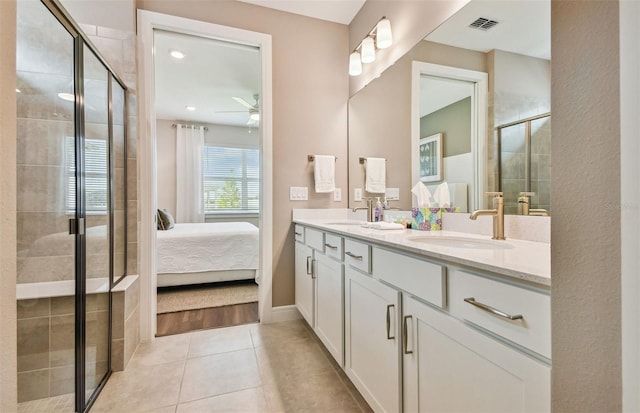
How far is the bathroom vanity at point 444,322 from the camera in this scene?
2.07 feet

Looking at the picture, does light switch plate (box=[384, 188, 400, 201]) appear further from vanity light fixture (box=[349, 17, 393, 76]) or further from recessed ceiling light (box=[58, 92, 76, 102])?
recessed ceiling light (box=[58, 92, 76, 102])

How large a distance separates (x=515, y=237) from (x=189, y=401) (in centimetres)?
173

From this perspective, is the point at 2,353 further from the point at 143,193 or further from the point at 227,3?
the point at 227,3

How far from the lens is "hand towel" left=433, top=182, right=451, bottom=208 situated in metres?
1.57

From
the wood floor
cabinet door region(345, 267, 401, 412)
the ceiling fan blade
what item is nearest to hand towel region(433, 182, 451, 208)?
cabinet door region(345, 267, 401, 412)

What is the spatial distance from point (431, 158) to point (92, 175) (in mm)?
1941

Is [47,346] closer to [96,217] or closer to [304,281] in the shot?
[96,217]

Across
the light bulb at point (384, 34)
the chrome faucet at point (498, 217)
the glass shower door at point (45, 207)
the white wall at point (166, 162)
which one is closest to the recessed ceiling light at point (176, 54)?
the glass shower door at point (45, 207)

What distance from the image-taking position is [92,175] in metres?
1.59

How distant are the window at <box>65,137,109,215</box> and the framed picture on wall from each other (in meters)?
1.90

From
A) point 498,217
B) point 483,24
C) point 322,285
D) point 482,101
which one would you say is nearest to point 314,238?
point 322,285

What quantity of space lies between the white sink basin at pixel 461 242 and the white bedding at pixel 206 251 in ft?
7.92

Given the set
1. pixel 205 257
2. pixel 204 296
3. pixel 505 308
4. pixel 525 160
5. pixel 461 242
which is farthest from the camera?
pixel 205 257

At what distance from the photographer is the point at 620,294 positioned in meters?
0.35
